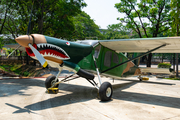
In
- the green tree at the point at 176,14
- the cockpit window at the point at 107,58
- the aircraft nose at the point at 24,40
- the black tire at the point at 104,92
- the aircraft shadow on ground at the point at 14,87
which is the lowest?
the aircraft shadow on ground at the point at 14,87

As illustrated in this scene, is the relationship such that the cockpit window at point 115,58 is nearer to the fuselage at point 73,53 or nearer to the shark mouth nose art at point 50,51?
the fuselage at point 73,53

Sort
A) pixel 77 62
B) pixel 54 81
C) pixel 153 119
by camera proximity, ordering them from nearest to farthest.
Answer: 1. pixel 153 119
2. pixel 77 62
3. pixel 54 81

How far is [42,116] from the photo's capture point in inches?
210

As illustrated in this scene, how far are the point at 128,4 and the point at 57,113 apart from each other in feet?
72.4

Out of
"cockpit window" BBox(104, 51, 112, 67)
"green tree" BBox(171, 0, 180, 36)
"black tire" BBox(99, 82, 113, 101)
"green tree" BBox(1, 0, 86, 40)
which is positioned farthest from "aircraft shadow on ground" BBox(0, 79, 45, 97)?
"green tree" BBox(171, 0, 180, 36)

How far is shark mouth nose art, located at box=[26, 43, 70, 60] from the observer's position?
6.32 meters

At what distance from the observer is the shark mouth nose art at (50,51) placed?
→ 632 centimetres

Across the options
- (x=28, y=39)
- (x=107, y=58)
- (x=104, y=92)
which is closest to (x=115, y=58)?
(x=107, y=58)

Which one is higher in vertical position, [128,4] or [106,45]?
[128,4]

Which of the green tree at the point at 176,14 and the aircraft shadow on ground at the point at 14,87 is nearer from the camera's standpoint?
the aircraft shadow on ground at the point at 14,87

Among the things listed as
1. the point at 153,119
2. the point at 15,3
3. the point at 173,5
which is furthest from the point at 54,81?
the point at 15,3

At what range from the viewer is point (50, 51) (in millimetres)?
6582

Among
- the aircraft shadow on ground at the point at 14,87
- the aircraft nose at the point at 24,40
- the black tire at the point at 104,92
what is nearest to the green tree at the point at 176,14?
the black tire at the point at 104,92

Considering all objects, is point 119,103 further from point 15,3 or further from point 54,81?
point 15,3
